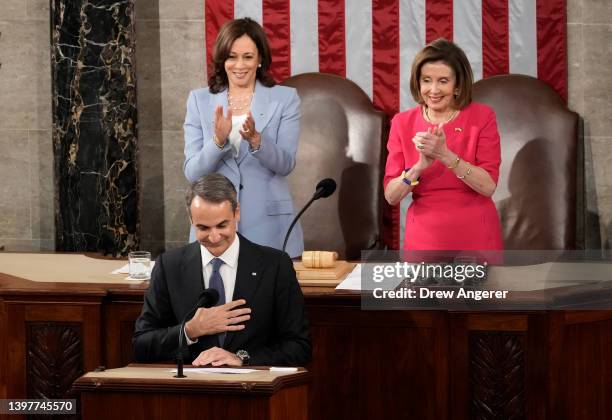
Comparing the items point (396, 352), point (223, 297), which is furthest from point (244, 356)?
point (396, 352)

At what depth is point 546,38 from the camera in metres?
6.83

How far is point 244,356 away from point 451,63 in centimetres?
183

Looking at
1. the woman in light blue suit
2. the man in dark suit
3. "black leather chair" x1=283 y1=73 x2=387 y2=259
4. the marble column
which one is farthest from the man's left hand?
the marble column

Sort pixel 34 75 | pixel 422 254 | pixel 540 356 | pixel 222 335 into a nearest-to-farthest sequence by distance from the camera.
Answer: pixel 222 335 < pixel 540 356 < pixel 422 254 < pixel 34 75

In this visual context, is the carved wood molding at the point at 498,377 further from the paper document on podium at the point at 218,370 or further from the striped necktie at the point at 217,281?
the paper document on podium at the point at 218,370

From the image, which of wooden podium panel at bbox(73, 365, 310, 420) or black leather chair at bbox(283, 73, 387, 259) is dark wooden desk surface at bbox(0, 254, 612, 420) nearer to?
wooden podium panel at bbox(73, 365, 310, 420)

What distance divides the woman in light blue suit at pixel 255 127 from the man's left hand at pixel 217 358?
1374 mm

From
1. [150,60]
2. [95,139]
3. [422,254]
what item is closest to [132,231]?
[95,139]

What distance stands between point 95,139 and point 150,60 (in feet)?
2.38

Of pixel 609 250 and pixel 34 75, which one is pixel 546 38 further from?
pixel 34 75

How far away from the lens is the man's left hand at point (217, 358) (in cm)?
369

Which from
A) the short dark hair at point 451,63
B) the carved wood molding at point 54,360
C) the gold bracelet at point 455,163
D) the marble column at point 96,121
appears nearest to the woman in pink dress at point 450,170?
the short dark hair at point 451,63

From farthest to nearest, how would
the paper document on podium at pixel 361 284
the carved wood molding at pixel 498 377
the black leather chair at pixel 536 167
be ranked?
1. the black leather chair at pixel 536 167
2. the paper document on podium at pixel 361 284
3. the carved wood molding at pixel 498 377

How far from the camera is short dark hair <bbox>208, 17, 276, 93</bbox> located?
5.11 m
